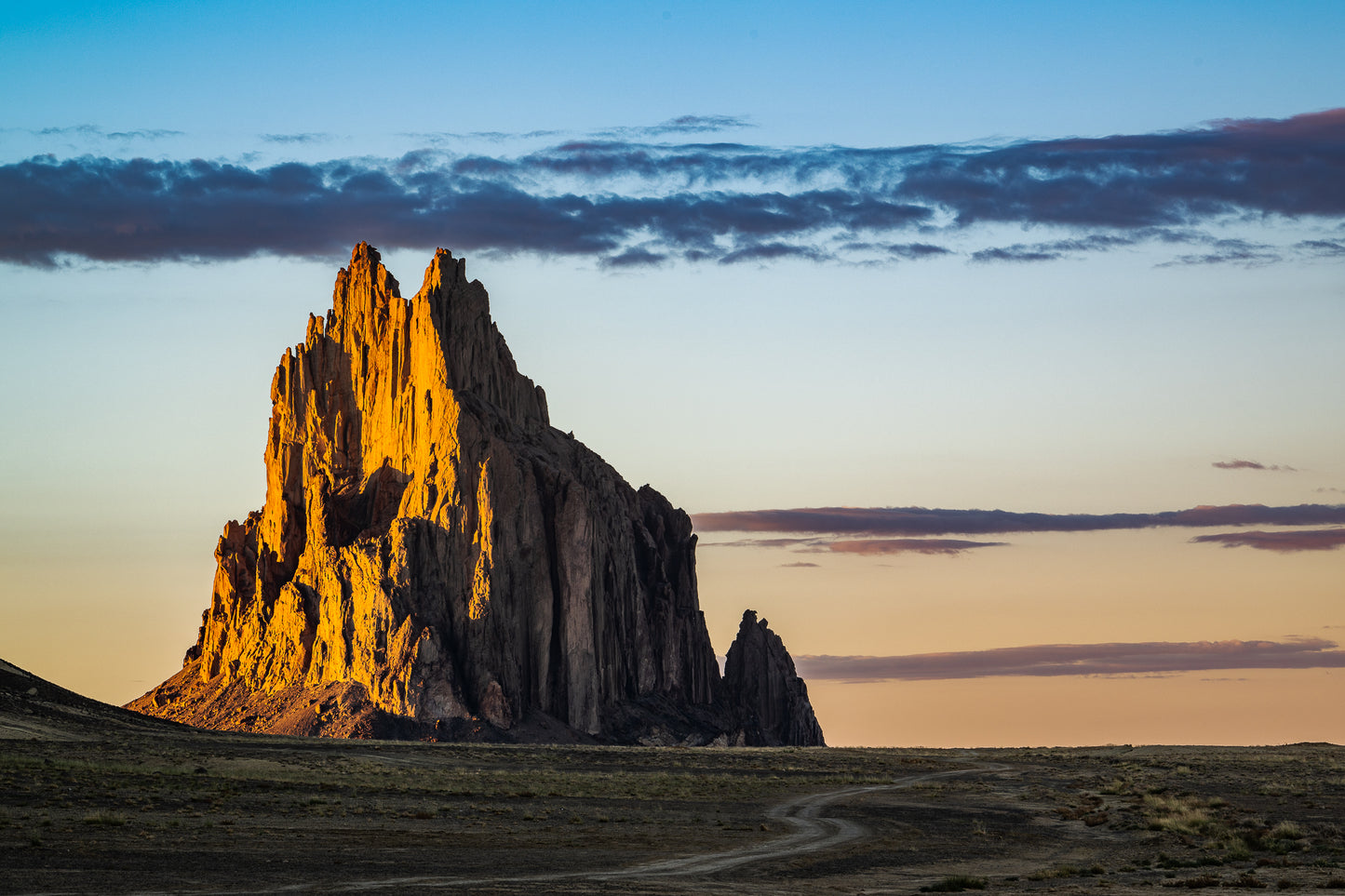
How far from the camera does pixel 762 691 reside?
643 feet

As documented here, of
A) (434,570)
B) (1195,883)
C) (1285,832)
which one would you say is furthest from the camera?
(434,570)

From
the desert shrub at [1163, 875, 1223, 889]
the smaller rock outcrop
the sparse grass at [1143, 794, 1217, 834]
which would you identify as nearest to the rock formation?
the smaller rock outcrop

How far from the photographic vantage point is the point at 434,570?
161 m

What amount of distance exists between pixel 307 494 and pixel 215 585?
17544 millimetres

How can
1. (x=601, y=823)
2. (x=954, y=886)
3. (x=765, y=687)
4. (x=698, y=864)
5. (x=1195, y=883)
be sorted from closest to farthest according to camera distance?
(x=954, y=886), (x=1195, y=883), (x=698, y=864), (x=601, y=823), (x=765, y=687)

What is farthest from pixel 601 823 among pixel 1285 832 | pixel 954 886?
pixel 1285 832

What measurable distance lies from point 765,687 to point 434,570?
53.4 metres

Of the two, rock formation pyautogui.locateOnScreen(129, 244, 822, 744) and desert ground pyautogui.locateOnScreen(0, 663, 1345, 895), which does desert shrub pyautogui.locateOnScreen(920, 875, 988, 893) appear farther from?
rock formation pyautogui.locateOnScreen(129, 244, 822, 744)

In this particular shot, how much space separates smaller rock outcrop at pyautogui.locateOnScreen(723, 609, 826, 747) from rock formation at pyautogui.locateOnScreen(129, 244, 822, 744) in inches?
60.7

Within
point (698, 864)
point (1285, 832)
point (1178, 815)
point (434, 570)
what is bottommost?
point (1178, 815)

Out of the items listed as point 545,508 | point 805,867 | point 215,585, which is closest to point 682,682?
point 545,508

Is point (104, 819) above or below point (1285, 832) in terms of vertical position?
above

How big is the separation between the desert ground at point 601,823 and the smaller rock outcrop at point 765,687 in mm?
91546

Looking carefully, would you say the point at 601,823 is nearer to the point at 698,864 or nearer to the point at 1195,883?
the point at 698,864
